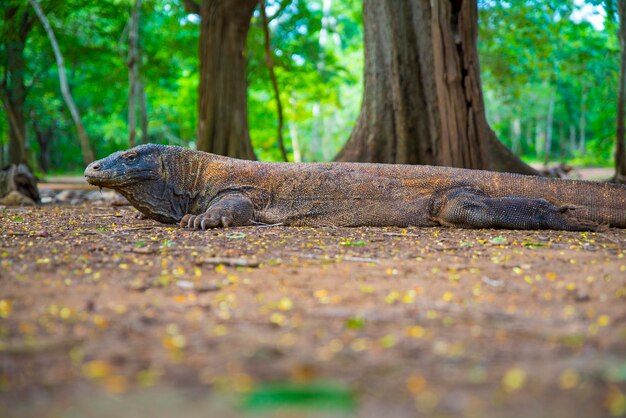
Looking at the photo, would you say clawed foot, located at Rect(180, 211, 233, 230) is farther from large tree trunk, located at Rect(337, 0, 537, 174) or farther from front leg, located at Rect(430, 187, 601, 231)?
large tree trunk, located at Rect(337, 0, 537, 174)

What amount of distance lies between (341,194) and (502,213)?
4.42ft

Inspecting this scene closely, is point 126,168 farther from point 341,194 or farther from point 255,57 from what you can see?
point 255,57

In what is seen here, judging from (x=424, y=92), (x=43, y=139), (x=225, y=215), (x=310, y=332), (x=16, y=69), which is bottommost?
(x=310, y=332)

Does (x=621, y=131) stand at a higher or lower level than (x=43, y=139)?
lower

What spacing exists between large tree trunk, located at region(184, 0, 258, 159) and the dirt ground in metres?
6.35

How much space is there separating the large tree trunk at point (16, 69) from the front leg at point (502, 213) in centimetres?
1468

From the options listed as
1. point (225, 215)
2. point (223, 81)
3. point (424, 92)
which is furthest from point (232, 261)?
point (223, 81)

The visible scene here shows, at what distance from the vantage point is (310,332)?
216 cm

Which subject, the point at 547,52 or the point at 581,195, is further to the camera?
the point at 547,52

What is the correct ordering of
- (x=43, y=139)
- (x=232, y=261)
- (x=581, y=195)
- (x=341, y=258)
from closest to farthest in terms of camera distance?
(x=232, y=261) < (x=341, y=258) < (x=581, y=195) < (x=43, y=139)

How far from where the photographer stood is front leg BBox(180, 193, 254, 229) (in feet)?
16.8

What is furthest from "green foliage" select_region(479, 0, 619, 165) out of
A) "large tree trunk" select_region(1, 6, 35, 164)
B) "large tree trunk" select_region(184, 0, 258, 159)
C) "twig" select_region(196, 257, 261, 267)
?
"twig" select_region(196, 257, 261, 267)

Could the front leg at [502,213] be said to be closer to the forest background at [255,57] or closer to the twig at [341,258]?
the twig at [341,258]

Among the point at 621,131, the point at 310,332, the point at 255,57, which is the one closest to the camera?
the point at 310,332
